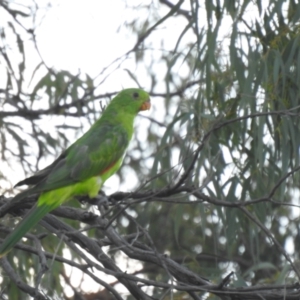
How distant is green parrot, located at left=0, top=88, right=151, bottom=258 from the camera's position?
2908mm

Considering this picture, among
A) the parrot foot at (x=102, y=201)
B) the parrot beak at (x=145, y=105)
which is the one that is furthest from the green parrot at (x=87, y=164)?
the parrot foot at (x=102, y=201)

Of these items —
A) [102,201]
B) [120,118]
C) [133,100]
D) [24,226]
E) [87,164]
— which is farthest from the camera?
[133,100]

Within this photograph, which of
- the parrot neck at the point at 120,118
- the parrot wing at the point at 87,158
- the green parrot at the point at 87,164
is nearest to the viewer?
the green parrot at the point at 87,164

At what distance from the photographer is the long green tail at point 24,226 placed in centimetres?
274

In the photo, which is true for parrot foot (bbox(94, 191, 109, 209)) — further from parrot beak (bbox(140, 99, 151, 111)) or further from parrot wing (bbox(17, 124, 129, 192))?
parrot beak (bbox(140, 99, 151, 111))

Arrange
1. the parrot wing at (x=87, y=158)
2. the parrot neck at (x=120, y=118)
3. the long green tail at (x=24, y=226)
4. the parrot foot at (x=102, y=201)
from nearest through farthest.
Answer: the long green tail at (x=24, y=226) → the parrot foot at (x=102, y=201) → the parrot wing at (x=87, y=158) → the parrot neck at (x=120, y=118)

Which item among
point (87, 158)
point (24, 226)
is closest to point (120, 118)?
point (87, 158)

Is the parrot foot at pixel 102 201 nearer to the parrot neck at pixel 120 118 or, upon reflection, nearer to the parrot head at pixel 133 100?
the parrot neck at pixel 120 118

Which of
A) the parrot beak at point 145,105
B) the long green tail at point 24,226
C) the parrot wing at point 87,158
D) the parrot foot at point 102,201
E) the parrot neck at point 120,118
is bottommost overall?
the long green tail at point 24,226

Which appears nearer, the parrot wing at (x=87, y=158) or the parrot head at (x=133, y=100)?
the parrot wing at (x=87, y=158)

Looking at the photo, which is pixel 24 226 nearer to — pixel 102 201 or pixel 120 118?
pixel 102 201

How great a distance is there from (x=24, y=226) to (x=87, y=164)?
0.71 m

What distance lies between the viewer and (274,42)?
12.4 feet

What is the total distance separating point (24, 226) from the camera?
2.79m
